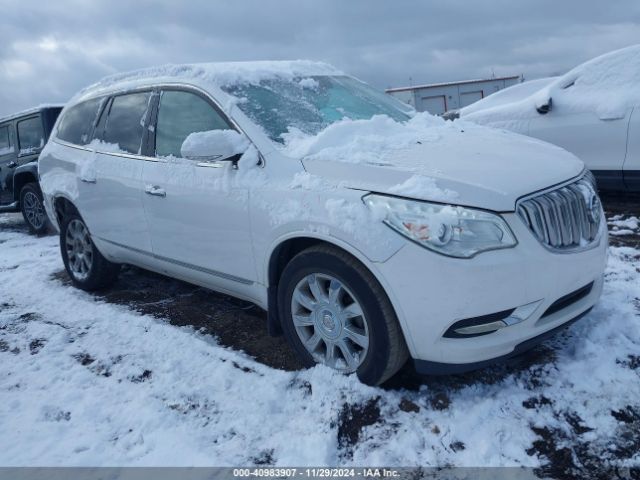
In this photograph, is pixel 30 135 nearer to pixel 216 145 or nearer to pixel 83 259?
pixel 83 259

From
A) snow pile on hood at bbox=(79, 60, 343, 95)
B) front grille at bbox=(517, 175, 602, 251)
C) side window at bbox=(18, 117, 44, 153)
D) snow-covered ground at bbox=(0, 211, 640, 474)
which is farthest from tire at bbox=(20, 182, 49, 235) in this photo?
front grille at bbox=(517, 175, 602, 251)

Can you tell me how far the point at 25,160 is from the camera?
28.5ft

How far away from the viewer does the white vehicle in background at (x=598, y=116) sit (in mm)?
5492

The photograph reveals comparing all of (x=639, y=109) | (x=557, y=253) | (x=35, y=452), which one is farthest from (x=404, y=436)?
(x=639, y=109)

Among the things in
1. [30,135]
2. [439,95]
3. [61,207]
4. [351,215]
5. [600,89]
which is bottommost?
[351,215]

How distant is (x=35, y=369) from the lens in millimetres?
3367

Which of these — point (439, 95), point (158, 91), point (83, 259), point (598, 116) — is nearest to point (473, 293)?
point (158, 91)

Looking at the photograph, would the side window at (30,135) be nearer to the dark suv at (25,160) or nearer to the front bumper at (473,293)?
the dark suv at (25,160)

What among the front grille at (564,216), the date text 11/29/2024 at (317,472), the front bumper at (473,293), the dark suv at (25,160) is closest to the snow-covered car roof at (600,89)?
the front grille at (564,216)

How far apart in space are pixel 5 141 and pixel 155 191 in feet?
23.3

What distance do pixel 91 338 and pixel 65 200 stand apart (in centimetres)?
170

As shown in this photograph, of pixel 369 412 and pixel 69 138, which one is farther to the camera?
pixel 69 138

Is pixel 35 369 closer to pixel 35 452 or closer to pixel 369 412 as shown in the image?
pixel 35 452

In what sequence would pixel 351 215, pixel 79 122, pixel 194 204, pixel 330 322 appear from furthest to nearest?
A: pixel 79 122, pixel 194 204, pixel 330 322, pixel 351 215
